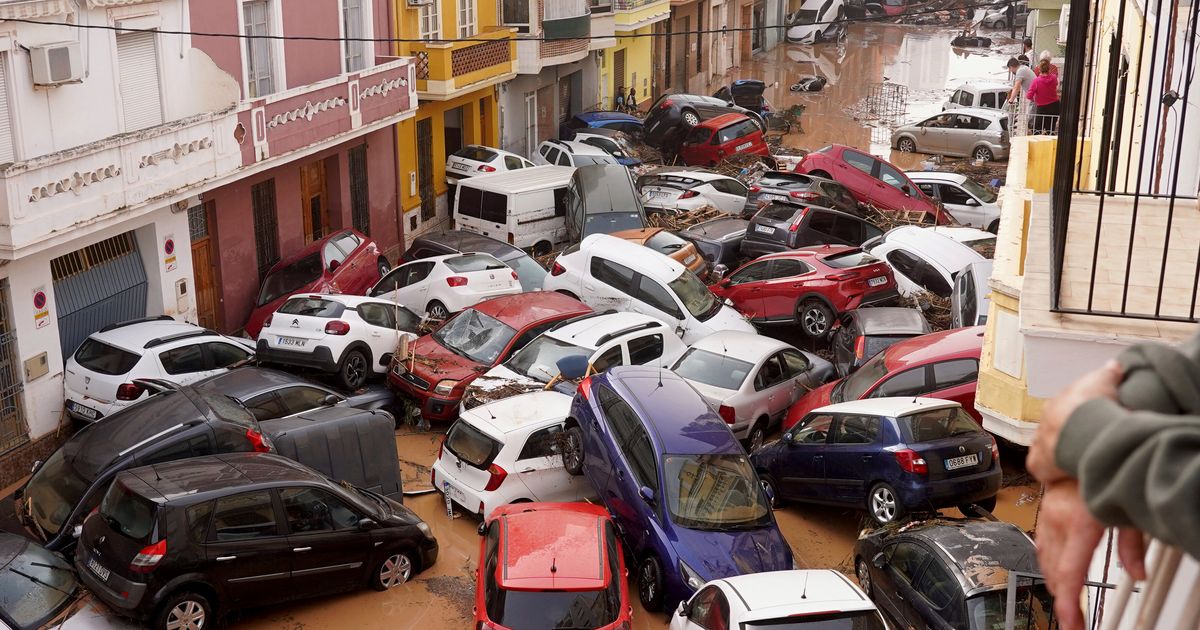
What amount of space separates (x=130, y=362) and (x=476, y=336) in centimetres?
441

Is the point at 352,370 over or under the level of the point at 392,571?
over

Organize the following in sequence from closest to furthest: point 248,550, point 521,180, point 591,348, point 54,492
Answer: point 248,550 < point 54,492 < point 591,348 < point 521,180

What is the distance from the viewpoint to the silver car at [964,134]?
3291 cm

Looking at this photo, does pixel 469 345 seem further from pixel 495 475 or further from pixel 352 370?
pixel 495 475

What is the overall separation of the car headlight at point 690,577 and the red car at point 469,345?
5270 mm

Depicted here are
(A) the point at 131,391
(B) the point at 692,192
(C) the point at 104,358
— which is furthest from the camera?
(B) the point at 692,192

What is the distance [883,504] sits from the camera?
12.6 m

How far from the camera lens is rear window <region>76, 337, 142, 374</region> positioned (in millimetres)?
14773

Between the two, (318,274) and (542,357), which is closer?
(542,357)

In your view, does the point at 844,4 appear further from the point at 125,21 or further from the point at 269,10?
the point at 125,21

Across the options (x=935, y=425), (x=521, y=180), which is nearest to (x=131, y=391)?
(x=935, y=425)

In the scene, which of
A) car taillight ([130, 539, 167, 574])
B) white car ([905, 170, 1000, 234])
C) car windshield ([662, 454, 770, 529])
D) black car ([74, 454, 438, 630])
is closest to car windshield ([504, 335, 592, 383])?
car windshield ([662, 454, 770, 529])

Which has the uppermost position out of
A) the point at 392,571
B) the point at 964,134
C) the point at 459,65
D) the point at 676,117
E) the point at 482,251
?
the point at 459,65

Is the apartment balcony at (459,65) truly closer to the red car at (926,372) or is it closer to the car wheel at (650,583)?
the red car at (926,372)
